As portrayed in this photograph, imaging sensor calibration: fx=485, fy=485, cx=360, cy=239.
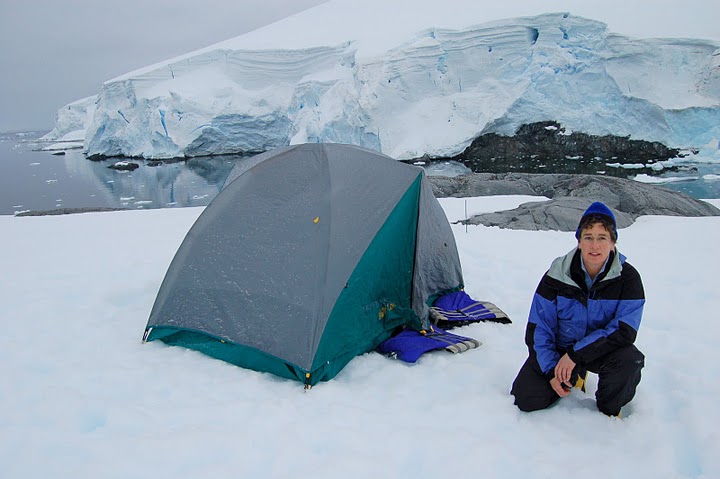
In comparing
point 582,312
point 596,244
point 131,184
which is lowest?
point 131,184

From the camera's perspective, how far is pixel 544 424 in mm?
2273

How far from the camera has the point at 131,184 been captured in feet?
66.4

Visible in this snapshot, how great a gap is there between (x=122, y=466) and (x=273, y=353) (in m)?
0.90

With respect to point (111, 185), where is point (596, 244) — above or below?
above

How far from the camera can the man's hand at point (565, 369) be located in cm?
221

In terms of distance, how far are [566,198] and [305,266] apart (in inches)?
234

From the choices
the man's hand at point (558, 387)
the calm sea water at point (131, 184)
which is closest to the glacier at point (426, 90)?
the calm sea water at point (131, 184)

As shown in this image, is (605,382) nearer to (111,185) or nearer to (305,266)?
(305,266)

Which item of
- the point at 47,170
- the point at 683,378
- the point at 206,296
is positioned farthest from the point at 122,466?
the point at 47,170

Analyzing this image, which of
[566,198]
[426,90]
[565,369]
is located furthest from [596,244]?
[426,90]

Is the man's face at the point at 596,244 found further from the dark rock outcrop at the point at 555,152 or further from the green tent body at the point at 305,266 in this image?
the dark rock outcrop at the point at 555,152

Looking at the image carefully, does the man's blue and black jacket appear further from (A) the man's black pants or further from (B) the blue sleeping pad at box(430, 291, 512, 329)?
(B) the blue sleeping pad at box(430, 291, 512, 329)

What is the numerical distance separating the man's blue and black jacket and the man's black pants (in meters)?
0.05

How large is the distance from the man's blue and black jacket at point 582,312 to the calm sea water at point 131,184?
13.0 meters
